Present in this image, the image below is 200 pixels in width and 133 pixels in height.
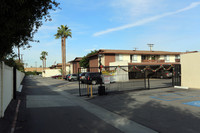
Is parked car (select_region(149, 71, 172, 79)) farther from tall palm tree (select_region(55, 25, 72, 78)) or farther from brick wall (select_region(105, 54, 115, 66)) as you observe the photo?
tall palm tree (select_region(55, 25, 72, 78))

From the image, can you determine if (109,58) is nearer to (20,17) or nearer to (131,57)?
(131,57)

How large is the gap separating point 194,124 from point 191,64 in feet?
37.1

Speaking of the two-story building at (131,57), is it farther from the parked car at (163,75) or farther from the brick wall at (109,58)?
the parked car at (163,75)

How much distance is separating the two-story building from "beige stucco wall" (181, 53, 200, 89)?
14772 mm

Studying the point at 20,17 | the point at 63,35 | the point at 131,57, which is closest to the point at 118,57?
the point at 131,57

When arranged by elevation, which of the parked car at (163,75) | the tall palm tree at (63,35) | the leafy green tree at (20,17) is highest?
the tall palm tree at (63,35)

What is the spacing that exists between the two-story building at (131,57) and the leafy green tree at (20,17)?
81.1ft

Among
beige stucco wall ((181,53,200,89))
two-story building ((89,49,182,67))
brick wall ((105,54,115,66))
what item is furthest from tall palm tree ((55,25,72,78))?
beige stucco wall ((181,53,200,89))

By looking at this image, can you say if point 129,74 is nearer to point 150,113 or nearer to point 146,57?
point 150,113

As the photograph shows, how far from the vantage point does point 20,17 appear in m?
4.95

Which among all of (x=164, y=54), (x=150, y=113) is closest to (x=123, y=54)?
(x=164, y=54)

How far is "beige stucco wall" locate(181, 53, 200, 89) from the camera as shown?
→ 49.8ft

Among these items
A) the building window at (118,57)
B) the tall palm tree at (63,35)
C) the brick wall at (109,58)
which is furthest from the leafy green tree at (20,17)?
the tall palm tree at (63,35)

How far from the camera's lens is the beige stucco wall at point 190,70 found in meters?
15.2
